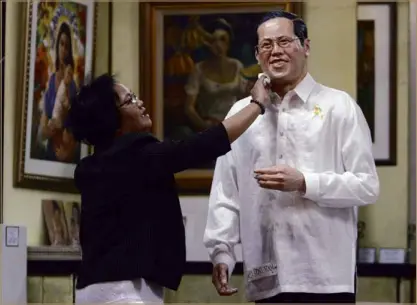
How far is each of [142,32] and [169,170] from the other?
220cm

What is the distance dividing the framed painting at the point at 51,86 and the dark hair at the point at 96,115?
4.50 feet

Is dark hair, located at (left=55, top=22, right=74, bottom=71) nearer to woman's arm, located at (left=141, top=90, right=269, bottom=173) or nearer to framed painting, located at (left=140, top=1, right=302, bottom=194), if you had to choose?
framed painting, located at (left=140, top=1, right=302, bottom=194)

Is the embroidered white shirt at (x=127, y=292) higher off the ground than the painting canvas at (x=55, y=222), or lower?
lower

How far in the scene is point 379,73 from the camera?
517 cm

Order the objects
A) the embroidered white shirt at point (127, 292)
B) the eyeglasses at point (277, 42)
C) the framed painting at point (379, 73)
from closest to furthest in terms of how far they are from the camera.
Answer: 1. the embroidered white shirt at point (127, 292)
2. the eyeglasses at point (277, 42)
3. the framed painting at point (379, 73)

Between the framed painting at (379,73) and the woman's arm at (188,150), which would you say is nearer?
the woman's arm at (188,150)

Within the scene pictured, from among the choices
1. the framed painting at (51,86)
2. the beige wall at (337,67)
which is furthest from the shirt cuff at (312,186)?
the beige wall at (337,67)

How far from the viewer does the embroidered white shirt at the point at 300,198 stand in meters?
3.21

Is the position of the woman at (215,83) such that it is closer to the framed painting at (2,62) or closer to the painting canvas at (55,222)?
the painting canvas at (55,222)

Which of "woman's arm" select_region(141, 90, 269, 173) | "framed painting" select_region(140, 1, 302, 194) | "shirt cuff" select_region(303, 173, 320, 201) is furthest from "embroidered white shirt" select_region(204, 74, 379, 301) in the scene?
"framed painting" select_region(140, 1, 302, 194)

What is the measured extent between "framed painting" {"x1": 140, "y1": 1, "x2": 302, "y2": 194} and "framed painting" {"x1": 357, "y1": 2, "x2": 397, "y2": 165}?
1.71ft

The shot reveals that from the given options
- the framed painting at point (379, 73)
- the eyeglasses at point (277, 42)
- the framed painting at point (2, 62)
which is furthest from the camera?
the framed painting at point (379, 73)

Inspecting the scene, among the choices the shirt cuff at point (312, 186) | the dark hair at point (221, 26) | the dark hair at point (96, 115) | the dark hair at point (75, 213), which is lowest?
the dark hair at point (75, 213)

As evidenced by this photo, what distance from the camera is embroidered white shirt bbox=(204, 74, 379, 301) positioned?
3.21m
